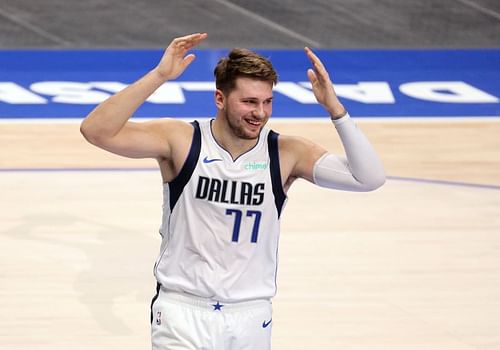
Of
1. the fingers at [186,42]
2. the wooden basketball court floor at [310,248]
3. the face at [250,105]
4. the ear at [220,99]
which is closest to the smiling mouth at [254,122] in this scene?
the face at [250,105]

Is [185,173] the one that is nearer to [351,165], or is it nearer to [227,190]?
[227,190]

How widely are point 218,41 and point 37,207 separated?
568 cm

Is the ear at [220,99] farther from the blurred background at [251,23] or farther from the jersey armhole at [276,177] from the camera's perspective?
the blurred background at [251,23]

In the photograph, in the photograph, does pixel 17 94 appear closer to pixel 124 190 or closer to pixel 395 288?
pixel 124 190

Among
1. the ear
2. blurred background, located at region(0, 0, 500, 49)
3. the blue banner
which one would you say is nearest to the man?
the ear

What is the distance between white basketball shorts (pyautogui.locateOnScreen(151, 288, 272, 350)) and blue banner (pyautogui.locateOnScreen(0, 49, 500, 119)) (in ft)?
22.9

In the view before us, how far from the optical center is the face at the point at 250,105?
4.30 m

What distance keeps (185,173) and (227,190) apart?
0.17 metres

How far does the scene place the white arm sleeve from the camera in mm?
4344

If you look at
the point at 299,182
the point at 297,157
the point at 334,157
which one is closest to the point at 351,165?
the point at 334,157

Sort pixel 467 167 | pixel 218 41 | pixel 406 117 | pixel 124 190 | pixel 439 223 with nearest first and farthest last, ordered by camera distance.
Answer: pixel 439 223 → pixel 124 190 → pixel 467 167 → pixel 406 117 → pixel 218 41

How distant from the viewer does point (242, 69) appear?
4320 millimetres

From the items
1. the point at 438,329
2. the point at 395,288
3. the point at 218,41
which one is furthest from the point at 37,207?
the point at 218,41

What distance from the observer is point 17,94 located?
39.8 feet
